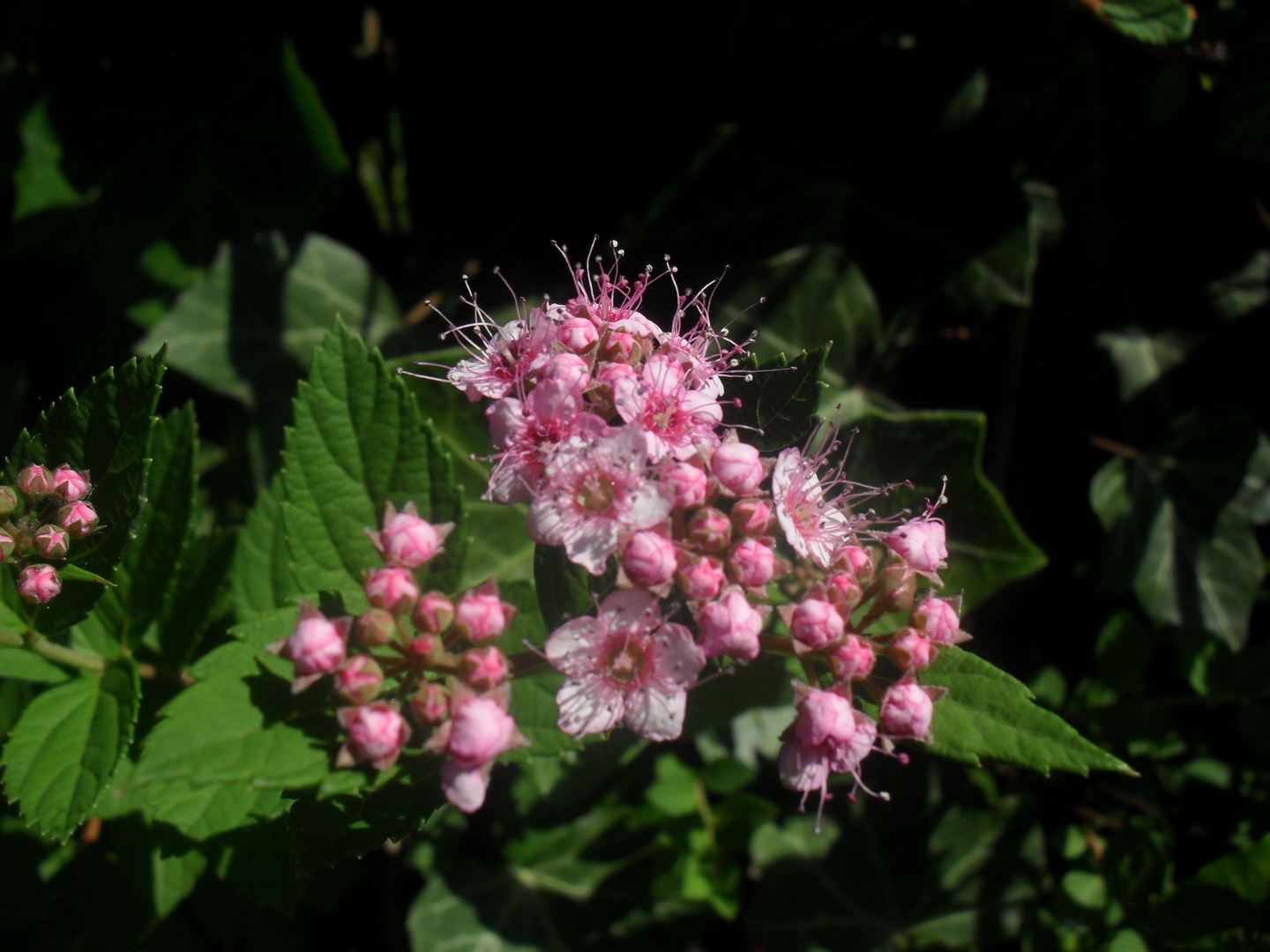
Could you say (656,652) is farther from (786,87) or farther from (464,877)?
(786,87)

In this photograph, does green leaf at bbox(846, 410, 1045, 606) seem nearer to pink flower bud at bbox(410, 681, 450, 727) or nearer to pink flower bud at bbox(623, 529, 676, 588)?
pink flower bud at bbox(623, 529, 676, 588)

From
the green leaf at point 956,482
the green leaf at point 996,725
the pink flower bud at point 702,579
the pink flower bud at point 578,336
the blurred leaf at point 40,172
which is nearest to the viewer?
the green leaf at point 996,725

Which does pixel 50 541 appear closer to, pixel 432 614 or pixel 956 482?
pixel 432 614

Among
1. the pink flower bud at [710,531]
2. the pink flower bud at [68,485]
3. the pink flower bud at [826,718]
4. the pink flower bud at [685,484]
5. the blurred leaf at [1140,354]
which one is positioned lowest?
the blurred leaf at [1140,354]

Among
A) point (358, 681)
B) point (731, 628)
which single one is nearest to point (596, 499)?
point (731, 628)

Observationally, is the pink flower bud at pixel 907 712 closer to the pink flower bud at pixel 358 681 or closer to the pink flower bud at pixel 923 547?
the pink flower bud at pixel 923 547

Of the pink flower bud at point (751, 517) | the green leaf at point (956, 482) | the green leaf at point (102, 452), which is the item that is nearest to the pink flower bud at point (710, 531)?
the pink flower bud at point (751, 517)

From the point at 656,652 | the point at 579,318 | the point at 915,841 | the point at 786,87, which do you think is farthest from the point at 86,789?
the point at 786,87
